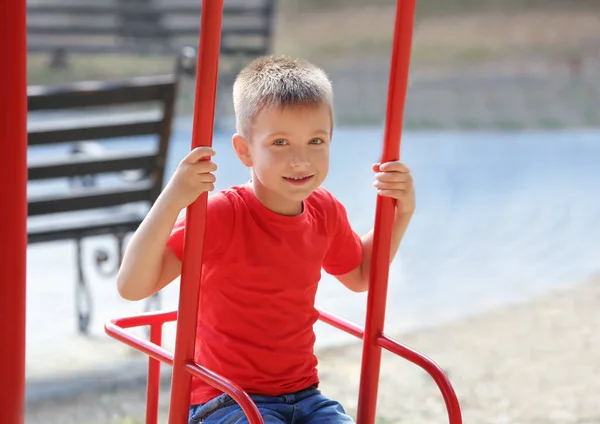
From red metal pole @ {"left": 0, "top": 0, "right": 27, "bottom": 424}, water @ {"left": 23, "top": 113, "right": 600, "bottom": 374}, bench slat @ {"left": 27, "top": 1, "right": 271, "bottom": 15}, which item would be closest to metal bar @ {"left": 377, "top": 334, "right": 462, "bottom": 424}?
red metal pole @ {"left": 0, "top": 0, "right": 27, "bottom": 424}

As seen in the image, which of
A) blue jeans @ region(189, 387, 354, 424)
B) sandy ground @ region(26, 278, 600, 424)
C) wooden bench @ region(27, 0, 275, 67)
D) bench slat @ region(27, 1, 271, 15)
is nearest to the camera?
blue jeans @ region(189, 387, 354, 424)

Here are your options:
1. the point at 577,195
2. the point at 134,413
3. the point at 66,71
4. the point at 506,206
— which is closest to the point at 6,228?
the point at 134,413

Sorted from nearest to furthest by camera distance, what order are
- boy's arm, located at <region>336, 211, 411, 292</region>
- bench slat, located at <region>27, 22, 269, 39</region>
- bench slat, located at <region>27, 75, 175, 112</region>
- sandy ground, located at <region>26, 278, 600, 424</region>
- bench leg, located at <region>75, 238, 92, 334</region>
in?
1. boy's arm, located at <region>336, 211, 411, 292</region>
2. sandy ground, located at <region>26, 278, 600, 424</region>
3. bench slat, located at <region>27, 75, 175, 112</region>
4. bench leg, located at <region>75, 238, 92, 334</region>
5. bench slat, located at <region>27, 22, 269, 39</region>

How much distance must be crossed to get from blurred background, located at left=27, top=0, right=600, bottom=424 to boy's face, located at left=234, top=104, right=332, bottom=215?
170 centimetres

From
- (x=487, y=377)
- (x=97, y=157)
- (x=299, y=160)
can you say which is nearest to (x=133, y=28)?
(x=97, y=157)

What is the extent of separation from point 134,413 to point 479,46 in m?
10.3

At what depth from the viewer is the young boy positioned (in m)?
1.87

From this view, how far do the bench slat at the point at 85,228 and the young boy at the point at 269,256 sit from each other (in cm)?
182

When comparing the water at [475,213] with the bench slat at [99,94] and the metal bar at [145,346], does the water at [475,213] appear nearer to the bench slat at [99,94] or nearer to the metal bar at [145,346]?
the bench slat at [99,94]

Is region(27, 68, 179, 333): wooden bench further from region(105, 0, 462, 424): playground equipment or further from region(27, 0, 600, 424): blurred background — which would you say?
region(105, 0, 462, 424): playground equipment

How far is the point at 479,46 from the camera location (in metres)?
12.9

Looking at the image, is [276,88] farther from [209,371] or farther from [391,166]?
[209,371]

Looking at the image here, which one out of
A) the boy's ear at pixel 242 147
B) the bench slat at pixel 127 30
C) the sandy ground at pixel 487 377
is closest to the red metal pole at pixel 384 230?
the boy's ear at pixel 242 147

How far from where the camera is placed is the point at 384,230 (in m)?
1.99
